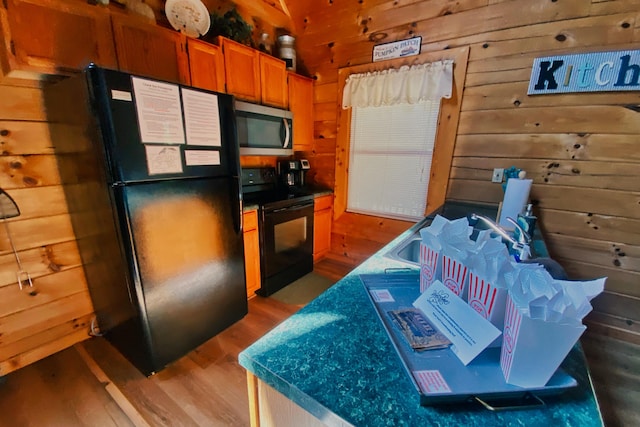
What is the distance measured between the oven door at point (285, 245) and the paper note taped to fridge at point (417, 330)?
5.64ft

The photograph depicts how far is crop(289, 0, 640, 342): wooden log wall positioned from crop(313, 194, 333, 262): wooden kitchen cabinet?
1.28 meters

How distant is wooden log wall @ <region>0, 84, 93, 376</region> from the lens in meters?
1.44

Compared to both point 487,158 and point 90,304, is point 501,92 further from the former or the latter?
point 90,304

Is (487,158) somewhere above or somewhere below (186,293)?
above

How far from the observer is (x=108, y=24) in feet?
4.93

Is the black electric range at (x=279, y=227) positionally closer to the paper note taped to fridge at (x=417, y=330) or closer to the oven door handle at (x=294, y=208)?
the oven door handle at (x=294, y=208)

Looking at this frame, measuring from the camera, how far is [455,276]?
636mm

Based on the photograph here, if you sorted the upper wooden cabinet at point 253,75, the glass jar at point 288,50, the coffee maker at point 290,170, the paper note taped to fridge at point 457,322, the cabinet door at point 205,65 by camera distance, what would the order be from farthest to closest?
the coffee maker at point 290,170 → the glass jar at point 288,50 → the upper wooden cabinet at point 253,75 → the cabinet door at point 205,65 → the paper note taped to fridge at point 457,322

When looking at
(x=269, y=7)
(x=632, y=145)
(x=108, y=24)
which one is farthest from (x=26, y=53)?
(x=632, y=145)

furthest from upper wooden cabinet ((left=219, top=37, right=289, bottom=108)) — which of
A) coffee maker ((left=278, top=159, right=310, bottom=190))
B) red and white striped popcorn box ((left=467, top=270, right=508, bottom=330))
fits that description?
red and white striped popcorn box ((left=467, top=270, right=508, bottom=330))

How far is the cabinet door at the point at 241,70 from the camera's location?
82.6 inches

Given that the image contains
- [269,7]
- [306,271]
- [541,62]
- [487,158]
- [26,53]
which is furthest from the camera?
[306,271]

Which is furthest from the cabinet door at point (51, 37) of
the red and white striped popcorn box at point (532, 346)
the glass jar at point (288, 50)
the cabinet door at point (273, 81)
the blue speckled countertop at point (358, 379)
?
the red and white striped popcorn box at point (532, 346)

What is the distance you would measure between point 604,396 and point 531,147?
1604 mm
